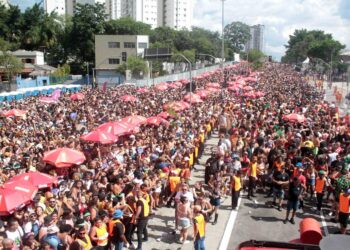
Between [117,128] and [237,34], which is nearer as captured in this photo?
[117,128]

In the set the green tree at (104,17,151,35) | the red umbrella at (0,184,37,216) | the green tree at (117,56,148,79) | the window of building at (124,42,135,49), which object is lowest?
the red umbrella at (0,184,37,216)

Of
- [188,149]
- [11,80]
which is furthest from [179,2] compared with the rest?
[188,149]

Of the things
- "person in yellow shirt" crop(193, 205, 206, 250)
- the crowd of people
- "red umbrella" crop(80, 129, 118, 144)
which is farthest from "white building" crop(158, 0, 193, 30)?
"person in yellow shirt" crop(193, 205, 206, 250)

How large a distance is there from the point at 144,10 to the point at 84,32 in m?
80.2

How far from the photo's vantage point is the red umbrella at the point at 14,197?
8.08m

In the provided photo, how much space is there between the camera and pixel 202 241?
8531 mm

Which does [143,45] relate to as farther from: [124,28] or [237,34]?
[237,34]

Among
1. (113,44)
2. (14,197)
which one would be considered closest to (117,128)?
(14,197)

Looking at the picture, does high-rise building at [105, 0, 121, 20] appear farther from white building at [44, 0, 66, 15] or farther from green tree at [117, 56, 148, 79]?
green tree at [117, 56, 148, 79]

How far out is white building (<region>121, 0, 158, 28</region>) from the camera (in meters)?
146

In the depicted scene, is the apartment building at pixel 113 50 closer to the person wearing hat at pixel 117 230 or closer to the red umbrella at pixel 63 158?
the red umbrella at pixel 63 158

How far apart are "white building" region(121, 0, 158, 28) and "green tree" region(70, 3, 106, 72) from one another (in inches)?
2928

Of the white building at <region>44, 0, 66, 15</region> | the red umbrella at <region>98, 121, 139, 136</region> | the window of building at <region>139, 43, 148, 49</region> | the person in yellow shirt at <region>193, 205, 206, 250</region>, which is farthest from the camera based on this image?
the white building at <region>44, 0, 66, 15</region>

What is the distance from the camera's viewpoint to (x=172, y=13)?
5856 inches
